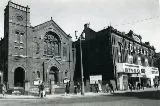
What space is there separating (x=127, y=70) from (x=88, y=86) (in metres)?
12.4

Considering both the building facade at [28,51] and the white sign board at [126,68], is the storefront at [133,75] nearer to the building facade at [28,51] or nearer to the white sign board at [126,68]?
the white sign board at [126,68]

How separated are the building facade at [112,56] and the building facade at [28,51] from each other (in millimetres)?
7130

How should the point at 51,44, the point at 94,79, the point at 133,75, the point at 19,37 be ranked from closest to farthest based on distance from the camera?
the point at 19,37 < the point at 94,79 < the point at 51,44 < the point at 133,75

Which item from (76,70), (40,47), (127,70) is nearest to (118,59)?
(127,70)

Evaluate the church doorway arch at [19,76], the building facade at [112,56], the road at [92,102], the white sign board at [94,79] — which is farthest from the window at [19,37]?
the road at [92,102]

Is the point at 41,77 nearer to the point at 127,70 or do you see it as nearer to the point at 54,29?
the point at 54,29

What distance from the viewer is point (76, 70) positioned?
4706cm

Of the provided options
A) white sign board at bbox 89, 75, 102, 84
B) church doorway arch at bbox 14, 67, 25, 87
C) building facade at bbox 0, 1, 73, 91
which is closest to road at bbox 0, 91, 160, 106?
building facade at bbox 0, 1, 73, 91

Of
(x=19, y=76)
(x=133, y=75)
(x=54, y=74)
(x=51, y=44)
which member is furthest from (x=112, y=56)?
(x=19, y=76)

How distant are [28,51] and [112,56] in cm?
1700

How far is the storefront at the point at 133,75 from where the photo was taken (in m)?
45.3

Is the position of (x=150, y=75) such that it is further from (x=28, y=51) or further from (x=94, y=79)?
(x=28, y=51)

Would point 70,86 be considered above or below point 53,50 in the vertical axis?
below

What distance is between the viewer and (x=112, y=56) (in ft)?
147
